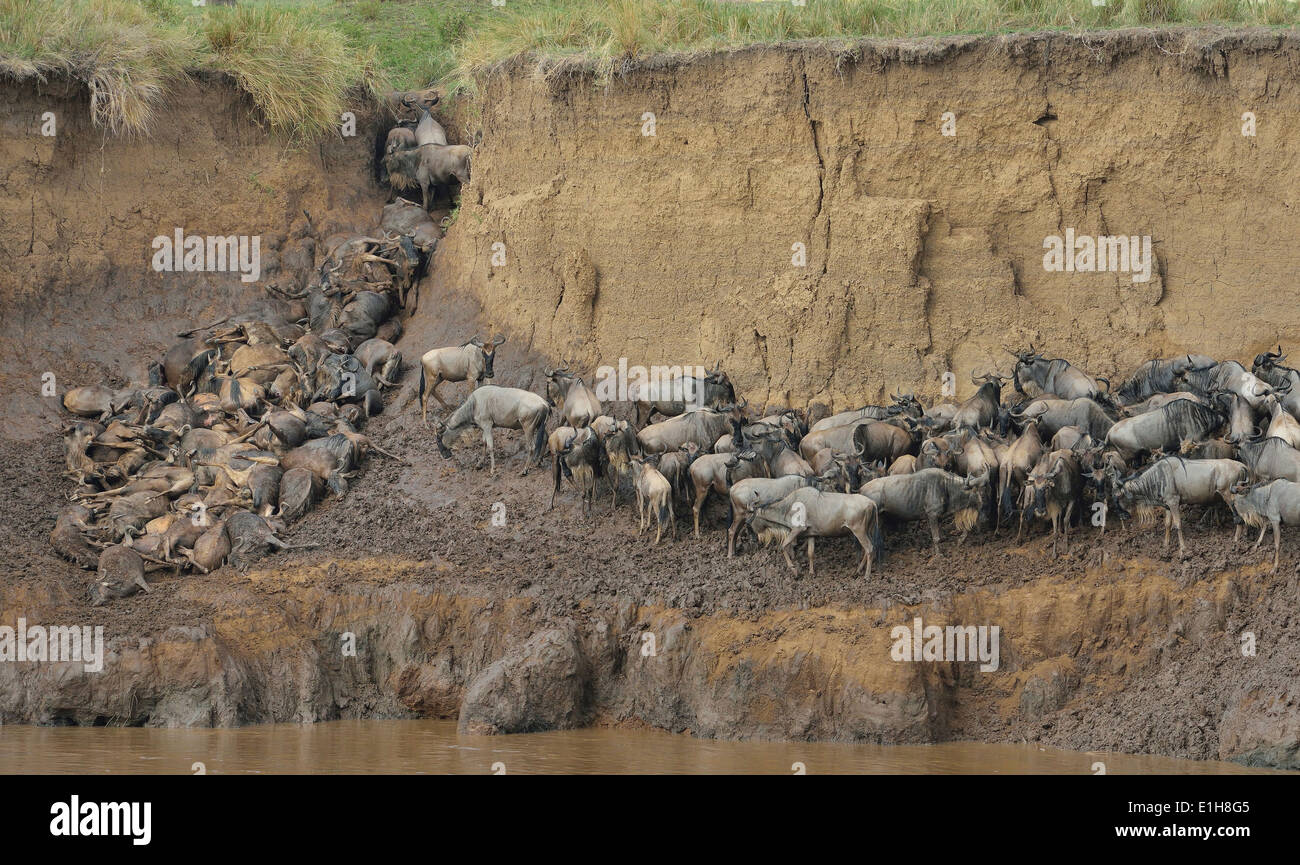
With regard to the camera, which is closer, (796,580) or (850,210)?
(796,580)

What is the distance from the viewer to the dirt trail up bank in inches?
549

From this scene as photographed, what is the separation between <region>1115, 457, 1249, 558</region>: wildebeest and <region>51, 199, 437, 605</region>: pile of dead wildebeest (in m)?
7.63

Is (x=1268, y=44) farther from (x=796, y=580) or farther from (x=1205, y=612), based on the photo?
(x=796, y=580)

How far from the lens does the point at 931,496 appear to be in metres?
14.7

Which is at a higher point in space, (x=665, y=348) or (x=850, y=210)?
(x=850, y=210)

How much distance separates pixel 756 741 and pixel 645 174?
7023mm

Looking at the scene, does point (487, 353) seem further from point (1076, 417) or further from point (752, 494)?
point (1076, 417)

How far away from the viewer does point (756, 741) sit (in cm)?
1380

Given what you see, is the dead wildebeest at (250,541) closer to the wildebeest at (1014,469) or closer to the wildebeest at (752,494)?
the wildebeest at (752,494)

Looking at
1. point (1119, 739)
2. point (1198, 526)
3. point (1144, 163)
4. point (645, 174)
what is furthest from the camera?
point (645, 174)

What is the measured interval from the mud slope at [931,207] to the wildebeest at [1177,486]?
297 centimetres

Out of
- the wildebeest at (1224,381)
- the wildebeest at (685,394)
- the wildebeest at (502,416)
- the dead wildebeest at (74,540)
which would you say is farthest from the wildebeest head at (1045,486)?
the dead wildebeest at (74,540)

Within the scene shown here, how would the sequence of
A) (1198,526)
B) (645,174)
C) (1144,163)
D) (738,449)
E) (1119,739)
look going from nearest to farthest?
(1119,739), (1198,526), (738,449), (1144,163), (645,174)

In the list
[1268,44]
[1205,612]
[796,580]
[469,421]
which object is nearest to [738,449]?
[796,580]
